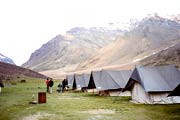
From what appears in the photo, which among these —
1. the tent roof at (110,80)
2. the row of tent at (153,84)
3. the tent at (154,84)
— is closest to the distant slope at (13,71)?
the tent roof at (110,80)

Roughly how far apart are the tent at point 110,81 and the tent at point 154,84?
18.3ft

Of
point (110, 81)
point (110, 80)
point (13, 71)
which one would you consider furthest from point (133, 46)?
point (110, 81)

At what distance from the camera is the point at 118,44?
639 feet

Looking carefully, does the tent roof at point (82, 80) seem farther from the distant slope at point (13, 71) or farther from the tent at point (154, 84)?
the distant slope at point (13, 71)

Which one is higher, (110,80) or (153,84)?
(110,80)

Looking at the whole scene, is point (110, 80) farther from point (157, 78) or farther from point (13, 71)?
point (13, 71)

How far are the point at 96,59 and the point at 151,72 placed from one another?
160343 millimetres

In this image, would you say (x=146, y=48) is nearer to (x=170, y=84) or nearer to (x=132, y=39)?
(x=132, y=39)

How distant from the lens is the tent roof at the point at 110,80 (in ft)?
115

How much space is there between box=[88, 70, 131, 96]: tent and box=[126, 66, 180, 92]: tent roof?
6800 millimetres

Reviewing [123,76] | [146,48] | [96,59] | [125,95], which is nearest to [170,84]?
[125,95]

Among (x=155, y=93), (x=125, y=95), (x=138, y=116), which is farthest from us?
(x=125, y=95)

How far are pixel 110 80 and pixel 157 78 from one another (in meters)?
9.14

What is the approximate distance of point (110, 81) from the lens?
35.7 m
